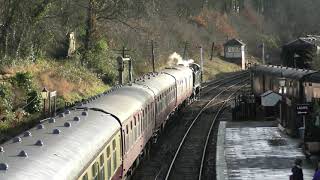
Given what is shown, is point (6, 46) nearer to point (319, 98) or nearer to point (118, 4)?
point (118, 4)

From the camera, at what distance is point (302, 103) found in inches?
907

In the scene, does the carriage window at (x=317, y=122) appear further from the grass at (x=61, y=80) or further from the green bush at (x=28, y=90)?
the green bush at (x=28, y=90)

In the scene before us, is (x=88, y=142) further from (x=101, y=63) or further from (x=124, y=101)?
(x=101, y=63)

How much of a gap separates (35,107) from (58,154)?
19.5 metres

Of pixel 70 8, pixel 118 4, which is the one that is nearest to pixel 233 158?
pixel 70 8

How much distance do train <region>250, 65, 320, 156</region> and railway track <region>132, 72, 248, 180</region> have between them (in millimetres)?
4397

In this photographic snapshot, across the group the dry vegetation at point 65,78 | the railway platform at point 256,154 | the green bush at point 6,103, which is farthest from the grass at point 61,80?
the railway platform at point 256,154

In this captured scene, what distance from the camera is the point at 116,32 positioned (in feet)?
180

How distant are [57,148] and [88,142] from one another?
1404mm

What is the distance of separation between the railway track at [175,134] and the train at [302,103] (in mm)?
4397

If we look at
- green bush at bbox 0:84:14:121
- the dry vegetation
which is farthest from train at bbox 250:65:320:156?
the dry vegetation

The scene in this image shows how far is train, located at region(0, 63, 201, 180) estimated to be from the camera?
8.19 meters

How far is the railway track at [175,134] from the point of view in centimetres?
2001

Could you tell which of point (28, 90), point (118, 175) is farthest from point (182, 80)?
point (118, 175)
